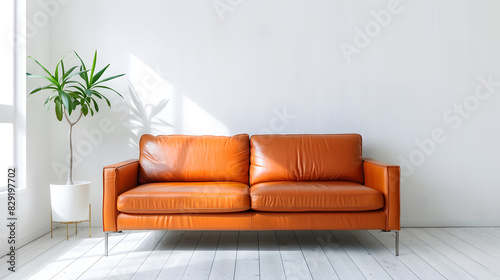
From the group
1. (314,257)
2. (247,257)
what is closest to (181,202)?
(247,257)

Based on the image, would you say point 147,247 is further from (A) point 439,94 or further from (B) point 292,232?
(A) point 439,94

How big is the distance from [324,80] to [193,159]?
141 centimetres

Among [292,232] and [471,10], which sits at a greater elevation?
[471,10]

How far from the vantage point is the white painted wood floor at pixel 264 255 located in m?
2.37

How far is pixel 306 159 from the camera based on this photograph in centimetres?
326

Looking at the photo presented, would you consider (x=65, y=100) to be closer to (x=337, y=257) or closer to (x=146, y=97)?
(x=146, y=97)

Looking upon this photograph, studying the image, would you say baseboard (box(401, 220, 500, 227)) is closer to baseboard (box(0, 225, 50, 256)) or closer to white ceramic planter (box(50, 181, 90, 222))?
white ceramic planter (box(50, 181, 90, 222))

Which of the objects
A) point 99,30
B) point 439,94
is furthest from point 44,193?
point 439,94

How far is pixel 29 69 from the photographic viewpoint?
319 cm

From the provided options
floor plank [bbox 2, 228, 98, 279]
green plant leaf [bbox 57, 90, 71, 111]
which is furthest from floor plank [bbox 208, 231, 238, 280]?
green plant leaf [bbox 57, 90, 71, 111]

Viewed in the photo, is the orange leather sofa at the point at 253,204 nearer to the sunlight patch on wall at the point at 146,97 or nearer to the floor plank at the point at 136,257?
the floor plank at the point at 136,257

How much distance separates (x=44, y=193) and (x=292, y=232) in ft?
7.20

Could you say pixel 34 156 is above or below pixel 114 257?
above

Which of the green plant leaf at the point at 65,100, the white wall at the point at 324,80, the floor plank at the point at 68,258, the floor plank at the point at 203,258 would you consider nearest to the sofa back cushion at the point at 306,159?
→ the white wall at the point at 324,80
